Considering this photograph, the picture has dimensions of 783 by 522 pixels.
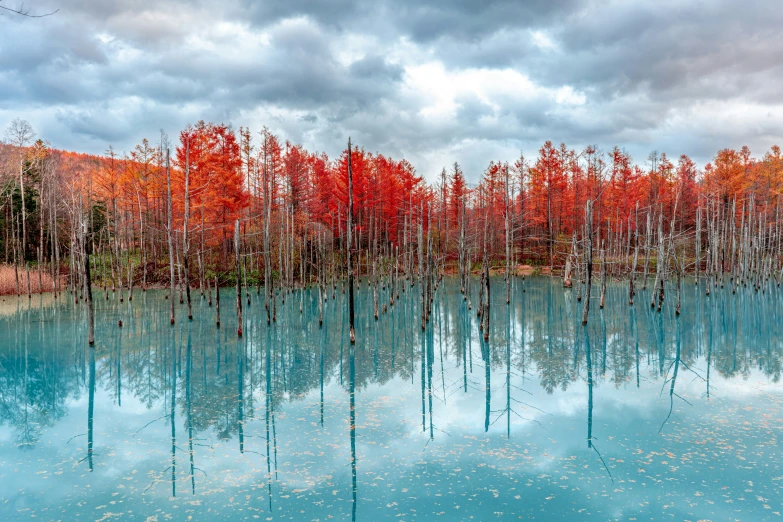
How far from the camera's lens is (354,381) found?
1511 cm

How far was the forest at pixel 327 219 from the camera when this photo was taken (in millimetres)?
33125

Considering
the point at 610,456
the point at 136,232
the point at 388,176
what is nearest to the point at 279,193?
the point at 388,176

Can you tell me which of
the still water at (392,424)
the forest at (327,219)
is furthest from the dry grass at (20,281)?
the still water at (392,424)

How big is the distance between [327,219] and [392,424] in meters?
35.4

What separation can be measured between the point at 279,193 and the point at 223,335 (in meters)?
23.6

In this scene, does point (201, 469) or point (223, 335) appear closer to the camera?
point (201, 469)

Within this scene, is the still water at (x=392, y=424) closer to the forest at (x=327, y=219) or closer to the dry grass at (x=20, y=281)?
the forest at (x=327, y=219)

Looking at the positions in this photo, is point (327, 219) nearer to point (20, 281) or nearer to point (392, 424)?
point (20, 281)

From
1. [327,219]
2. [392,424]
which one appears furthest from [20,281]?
[392,424]

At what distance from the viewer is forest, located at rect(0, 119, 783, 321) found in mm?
33125

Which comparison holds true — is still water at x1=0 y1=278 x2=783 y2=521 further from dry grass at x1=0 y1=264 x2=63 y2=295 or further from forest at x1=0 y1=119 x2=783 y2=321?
dry grass at x1=0 y1=264 x2=63 y2=295

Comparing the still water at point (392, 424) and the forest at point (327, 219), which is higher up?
the forest at point (327, 219)

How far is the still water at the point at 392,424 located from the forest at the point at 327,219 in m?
5.08

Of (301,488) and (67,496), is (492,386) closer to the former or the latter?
(301,488)
